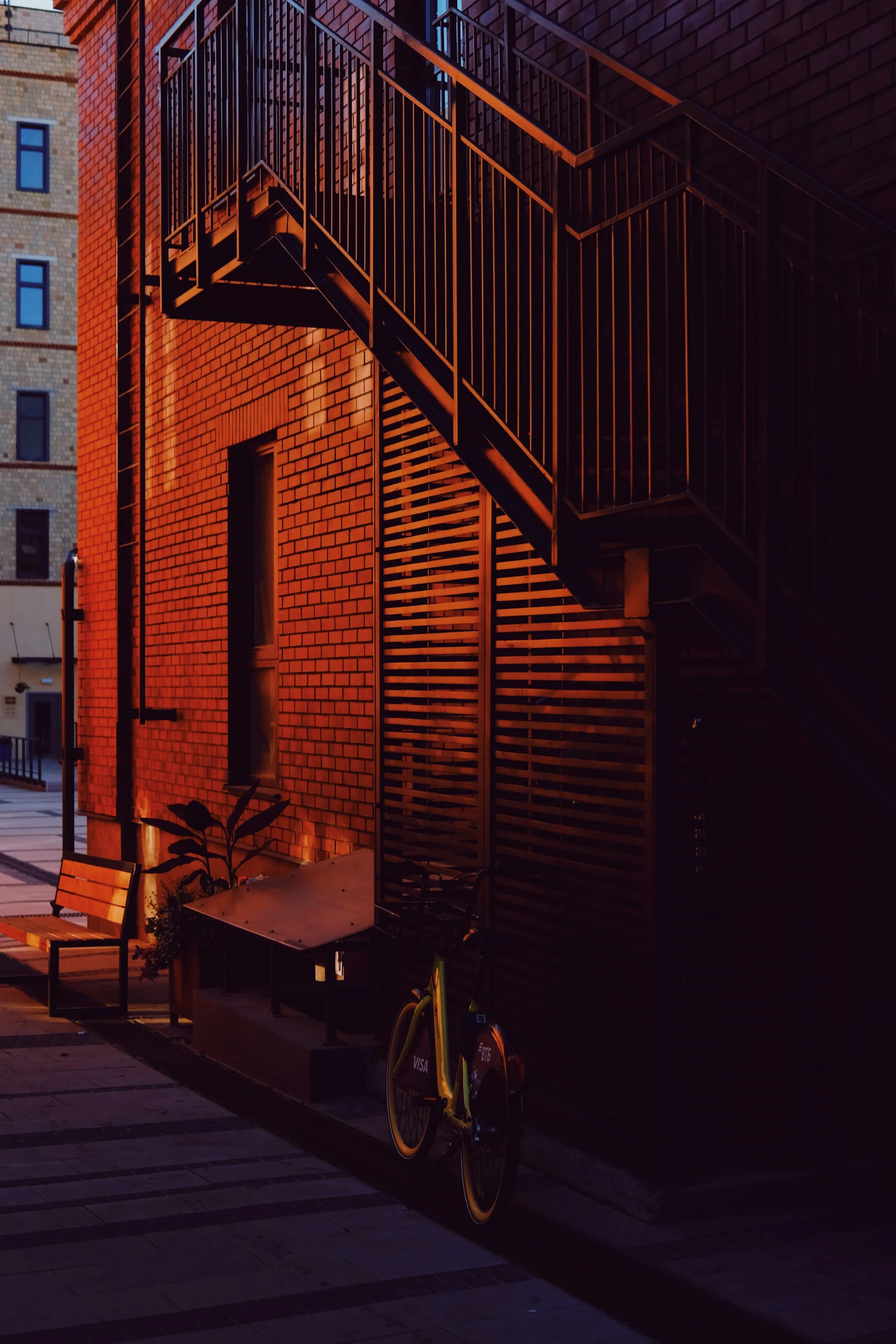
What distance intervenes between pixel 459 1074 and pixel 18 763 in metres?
37.2

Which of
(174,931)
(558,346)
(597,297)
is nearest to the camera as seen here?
(597,297)

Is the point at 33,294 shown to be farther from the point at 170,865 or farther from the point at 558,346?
the point at 558,346

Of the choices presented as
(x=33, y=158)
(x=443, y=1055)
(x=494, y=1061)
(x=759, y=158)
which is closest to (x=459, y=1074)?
(x=443, y=1055)

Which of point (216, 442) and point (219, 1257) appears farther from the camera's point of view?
point (216, 442)

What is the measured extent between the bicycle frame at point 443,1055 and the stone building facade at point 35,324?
42.8 meters

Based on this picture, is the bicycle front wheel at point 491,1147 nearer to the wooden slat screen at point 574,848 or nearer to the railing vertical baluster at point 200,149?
the wooden slat screen at point 574,848

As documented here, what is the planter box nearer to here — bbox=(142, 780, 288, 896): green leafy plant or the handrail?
bbox=(142, 780, 288, 896): green leafy plant

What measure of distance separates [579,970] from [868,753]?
250cm

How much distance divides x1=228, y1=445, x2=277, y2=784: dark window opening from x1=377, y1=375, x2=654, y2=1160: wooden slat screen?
2773mm

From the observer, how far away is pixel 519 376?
561 cm

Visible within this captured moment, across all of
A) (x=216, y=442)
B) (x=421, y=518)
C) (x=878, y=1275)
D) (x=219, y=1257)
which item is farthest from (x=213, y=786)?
(x=878, y=1275)

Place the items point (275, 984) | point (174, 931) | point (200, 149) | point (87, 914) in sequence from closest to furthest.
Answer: point (275, 984)
point (200, 149)
point (174, 931)
point (87, 914)

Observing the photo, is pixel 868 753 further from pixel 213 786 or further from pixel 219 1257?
pixel 213 786

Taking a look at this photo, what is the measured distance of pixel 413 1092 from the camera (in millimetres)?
6457
